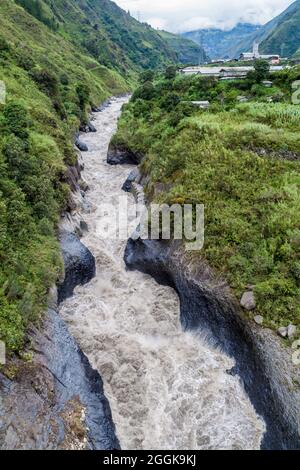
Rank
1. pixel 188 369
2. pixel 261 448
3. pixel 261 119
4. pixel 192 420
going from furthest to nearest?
1. pixel 261 119
2. pixel 188 369
3. pixel 192 420
4. pixel 261 448

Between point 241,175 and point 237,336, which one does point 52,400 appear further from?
point 241,175

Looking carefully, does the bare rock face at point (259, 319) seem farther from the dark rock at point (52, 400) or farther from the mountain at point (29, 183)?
the mountain at point (29, 183)

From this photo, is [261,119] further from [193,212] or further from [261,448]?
[261,448]

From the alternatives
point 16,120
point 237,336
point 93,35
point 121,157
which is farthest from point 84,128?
point 93,35

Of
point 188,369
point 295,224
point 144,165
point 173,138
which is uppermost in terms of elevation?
point 173,138

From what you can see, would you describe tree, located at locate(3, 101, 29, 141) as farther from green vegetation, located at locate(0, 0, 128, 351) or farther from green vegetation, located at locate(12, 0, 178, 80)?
green vegetation, located at locate(12, 0, 178, 80)

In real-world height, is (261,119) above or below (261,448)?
above

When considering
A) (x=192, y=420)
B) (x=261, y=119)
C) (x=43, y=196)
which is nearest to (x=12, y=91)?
(x=43, y=196)
